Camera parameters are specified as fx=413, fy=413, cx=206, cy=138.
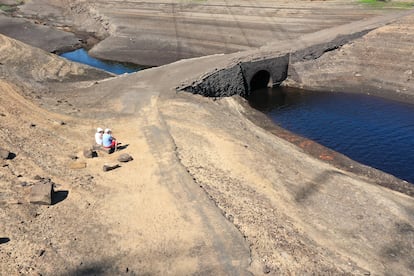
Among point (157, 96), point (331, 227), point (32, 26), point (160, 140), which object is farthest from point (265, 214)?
point (32, 26)

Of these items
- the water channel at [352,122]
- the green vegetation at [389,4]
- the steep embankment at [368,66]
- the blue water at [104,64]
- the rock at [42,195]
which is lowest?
the water channel at [352,122]

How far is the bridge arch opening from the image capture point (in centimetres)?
4778

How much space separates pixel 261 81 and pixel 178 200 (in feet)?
105

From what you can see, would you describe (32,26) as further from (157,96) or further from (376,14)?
(376,14)

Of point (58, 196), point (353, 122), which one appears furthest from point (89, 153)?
point (353, 122)

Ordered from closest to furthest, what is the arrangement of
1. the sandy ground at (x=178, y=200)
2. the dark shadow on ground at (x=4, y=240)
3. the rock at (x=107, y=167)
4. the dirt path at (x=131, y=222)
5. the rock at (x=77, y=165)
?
the dirt path at (x=131, y=222) → the dark shadow on ground at (x=4, y=240) → the sandy ground at (x=178, y=200) → the rock at (x=107, y=167) → the rock at (x=77, y=165)

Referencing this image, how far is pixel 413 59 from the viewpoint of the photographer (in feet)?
156

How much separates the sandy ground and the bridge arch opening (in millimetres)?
15582

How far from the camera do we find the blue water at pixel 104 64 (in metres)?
56.7

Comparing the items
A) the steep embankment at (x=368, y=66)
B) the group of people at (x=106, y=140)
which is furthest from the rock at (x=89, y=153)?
the steep embankment at (x=368, y=66)

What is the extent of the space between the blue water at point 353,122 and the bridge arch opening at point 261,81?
0.99 meters

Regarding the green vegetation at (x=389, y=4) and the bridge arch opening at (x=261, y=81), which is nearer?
the bridge arch opening at (x=261, y=81)

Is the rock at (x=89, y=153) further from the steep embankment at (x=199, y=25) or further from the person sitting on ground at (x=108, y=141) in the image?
the steep embankment at (x=199, y=25)

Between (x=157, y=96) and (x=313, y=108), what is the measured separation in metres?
18.1
